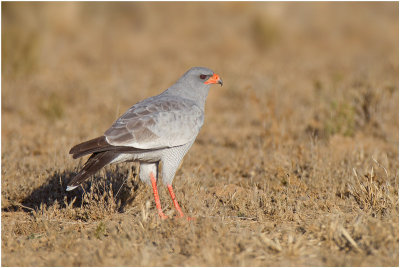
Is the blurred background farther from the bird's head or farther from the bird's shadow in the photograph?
the bird's shadow

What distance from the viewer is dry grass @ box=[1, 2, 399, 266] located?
395 cm

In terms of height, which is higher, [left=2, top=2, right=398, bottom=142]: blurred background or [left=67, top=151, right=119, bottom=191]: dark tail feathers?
[left=2, top=2, right=398, bottom=142]: blurred background

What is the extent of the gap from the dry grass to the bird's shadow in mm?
17

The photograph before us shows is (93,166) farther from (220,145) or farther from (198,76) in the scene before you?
(220,145)

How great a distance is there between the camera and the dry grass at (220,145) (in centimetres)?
395

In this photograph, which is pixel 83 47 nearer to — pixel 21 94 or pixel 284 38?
pixel 21 94

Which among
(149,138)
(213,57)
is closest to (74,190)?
(149,138)

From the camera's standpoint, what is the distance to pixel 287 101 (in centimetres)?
949

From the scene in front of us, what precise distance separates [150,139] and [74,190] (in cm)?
146

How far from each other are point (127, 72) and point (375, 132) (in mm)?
6284

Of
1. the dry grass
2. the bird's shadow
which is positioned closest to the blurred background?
the dry grass

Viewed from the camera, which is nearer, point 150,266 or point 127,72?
point 150,266

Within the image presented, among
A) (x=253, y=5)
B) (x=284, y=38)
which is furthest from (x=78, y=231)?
(x=253, y=5)

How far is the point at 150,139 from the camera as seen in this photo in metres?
4.63
